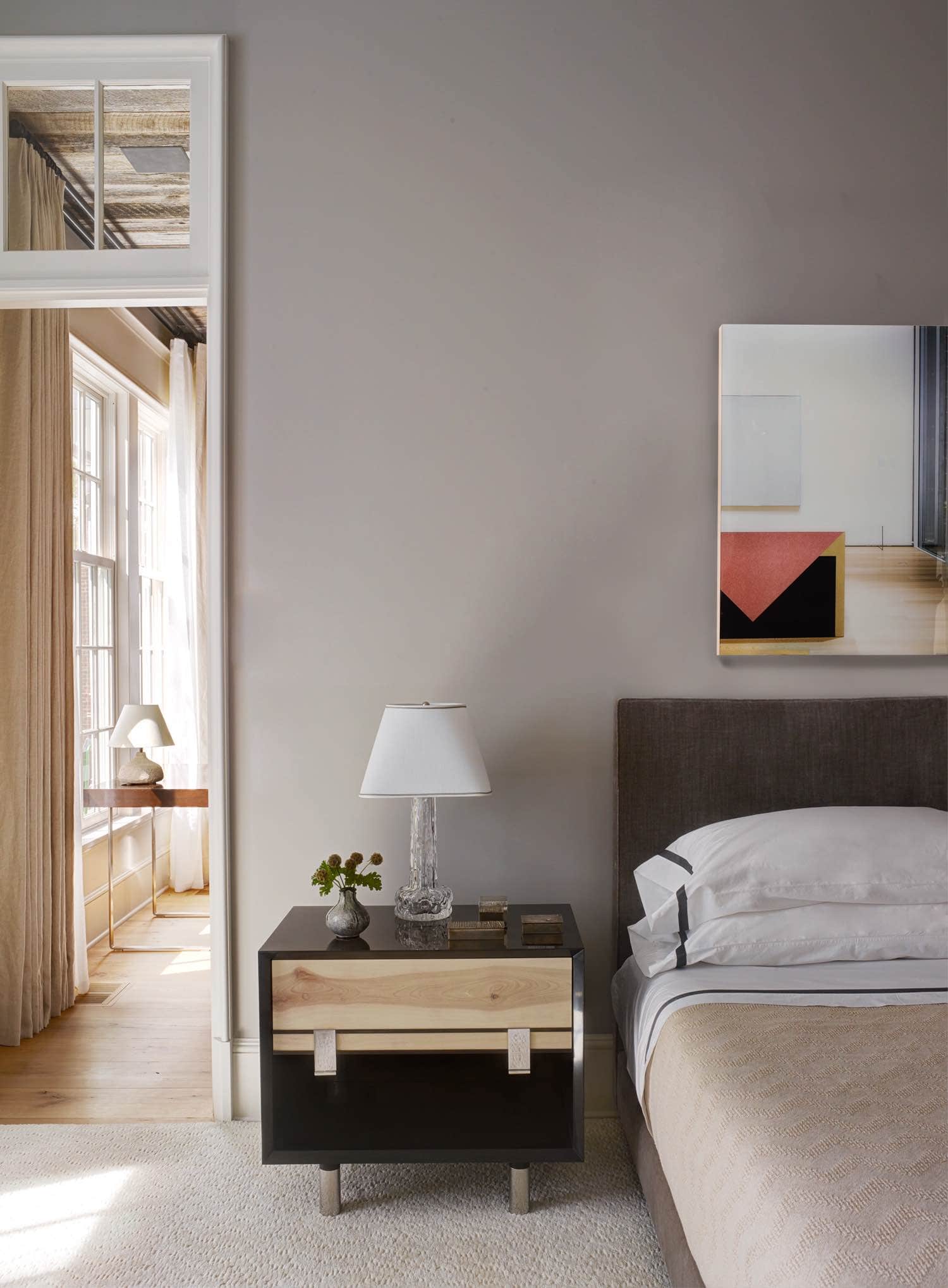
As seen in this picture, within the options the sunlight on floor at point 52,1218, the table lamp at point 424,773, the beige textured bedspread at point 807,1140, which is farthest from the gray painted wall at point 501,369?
the beige textured bedspread at point 807,1140

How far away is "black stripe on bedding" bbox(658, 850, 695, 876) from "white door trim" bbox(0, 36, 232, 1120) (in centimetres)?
114

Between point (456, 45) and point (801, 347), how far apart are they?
122cm

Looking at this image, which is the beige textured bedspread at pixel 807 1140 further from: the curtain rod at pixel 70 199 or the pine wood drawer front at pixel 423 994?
the curtain rod at pixel 70 199

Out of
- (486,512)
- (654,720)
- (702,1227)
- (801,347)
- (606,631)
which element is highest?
(801,347)

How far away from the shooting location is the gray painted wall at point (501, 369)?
2367 mm

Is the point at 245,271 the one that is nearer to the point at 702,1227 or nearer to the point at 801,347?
the point at 801,347

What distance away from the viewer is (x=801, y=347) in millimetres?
2330

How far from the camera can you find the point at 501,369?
2.38 meters

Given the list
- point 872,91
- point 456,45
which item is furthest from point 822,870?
point 456,45

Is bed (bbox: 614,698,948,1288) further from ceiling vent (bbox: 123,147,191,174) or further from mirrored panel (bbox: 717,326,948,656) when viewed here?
ceiling vent (bbox: 123,147,191,174)

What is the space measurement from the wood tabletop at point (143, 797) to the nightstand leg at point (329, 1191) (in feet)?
5.88

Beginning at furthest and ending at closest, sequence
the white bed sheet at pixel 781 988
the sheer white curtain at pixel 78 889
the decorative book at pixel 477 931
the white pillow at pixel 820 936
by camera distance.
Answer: the sheer white curtain at pixel 78 889, the decorative book at pixel 477 931, the white pillow at pixel 820 936, the white bed sheet at pixel 781 988

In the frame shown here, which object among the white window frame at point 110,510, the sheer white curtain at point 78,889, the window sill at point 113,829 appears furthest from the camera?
the white window frame at point 110,510

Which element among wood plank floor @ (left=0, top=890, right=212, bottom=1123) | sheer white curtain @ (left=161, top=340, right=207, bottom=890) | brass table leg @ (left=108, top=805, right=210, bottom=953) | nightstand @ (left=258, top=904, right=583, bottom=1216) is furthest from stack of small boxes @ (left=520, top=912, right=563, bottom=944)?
sheer white curtain @ (left=161, top=340, right=207, bottom=890)
